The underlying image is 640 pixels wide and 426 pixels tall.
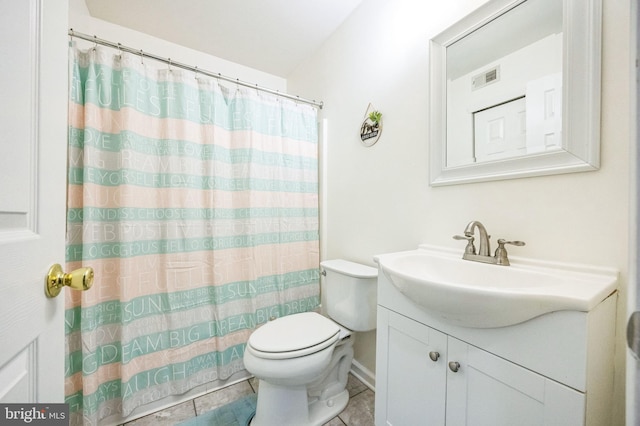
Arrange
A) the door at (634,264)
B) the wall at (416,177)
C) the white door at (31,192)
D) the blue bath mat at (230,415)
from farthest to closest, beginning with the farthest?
1. the blue bath mat at (230,415)
2. the wall at (416,177)
3. the white door at (31,192)
4. the door at (634,264)

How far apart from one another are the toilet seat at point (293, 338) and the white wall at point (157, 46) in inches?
59.3

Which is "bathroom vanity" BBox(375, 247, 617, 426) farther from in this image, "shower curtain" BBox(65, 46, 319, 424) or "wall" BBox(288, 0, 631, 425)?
"shower curtain" BBox(65, 46, 319, 424)

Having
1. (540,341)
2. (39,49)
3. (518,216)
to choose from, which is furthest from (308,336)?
(39,49)

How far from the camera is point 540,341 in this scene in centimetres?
57

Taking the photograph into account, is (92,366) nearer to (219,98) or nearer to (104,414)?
(104,414)

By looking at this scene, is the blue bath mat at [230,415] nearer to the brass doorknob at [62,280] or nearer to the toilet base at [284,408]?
the toilet base at [284,408]

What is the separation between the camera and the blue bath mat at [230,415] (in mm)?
1211

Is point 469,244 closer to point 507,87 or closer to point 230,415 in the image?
point 507,87

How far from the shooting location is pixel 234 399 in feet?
4.51

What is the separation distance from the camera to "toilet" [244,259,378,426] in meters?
1.05

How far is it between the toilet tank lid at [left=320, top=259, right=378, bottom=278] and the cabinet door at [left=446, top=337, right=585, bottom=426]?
1.88 ft

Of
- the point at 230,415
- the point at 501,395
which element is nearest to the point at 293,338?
the point at 230,415

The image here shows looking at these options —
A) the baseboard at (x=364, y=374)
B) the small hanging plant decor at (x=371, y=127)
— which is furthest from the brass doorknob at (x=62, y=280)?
the baseboard at (x=364, y=374)

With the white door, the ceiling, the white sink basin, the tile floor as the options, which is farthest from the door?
the ceiling
